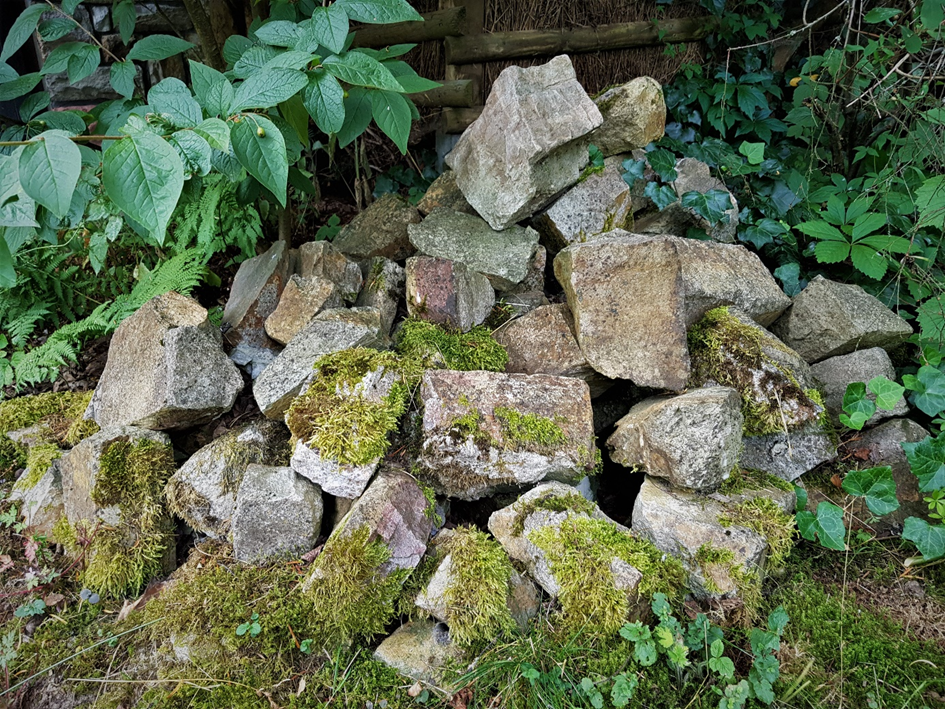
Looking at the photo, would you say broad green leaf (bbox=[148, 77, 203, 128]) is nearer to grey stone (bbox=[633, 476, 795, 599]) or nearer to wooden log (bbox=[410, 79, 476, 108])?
grey stone (bbox=[633, 476, 795, 599])

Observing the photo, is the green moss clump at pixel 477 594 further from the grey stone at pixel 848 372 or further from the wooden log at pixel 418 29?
the wooden log at pixel 418 29

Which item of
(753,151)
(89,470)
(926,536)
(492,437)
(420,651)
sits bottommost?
(420,651)

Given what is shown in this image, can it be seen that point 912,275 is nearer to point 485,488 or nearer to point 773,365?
point 773,365

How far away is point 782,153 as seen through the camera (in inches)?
168

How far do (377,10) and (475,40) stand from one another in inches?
94.6

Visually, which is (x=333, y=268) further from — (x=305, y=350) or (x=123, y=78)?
(x=123, y=78)

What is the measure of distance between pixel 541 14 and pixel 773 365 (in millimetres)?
3109

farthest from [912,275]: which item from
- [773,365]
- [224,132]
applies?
[224,132]

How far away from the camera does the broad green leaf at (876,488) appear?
237 cm

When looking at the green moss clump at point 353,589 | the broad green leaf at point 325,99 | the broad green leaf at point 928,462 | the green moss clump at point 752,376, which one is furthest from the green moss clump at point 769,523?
the broad green leaf at point 325,99

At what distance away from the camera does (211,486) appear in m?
2.64

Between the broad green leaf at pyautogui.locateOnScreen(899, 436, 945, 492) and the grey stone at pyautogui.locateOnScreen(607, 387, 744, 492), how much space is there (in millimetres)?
662

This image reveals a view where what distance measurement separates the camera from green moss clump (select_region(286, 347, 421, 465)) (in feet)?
8.20

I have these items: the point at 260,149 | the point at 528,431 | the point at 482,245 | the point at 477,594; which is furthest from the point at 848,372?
the point at 260,149
